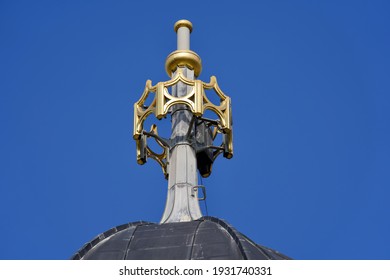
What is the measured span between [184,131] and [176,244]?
7.22 meters

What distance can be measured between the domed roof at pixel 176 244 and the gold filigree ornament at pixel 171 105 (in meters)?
4.97

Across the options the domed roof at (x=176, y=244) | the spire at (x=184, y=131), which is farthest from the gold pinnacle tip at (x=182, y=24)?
the domed roof at (x=176, y=244)

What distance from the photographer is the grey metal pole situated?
3959cm

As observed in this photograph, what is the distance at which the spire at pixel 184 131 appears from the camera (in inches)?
1588

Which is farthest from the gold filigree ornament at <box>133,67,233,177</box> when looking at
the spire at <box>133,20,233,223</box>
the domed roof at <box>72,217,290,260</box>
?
the domed roof at <box>72,217,290,260</box>

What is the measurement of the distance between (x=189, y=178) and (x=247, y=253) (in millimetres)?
6970

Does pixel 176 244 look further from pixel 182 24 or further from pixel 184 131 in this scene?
pixel 182 24

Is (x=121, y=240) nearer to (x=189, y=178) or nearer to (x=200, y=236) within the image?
(x=200, y=236)

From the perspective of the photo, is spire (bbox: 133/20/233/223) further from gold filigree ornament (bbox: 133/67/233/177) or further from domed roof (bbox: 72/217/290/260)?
domed roof (bbox: 72/217/290/260)

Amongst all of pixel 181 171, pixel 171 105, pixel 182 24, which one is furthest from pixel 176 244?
pixel 182 24

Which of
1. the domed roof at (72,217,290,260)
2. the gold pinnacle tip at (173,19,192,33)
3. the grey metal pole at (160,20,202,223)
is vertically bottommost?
the domed roof at (72,217,290,260)

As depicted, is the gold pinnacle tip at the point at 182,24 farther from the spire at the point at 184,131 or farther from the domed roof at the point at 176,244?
the domed roof at the point at 176,244
